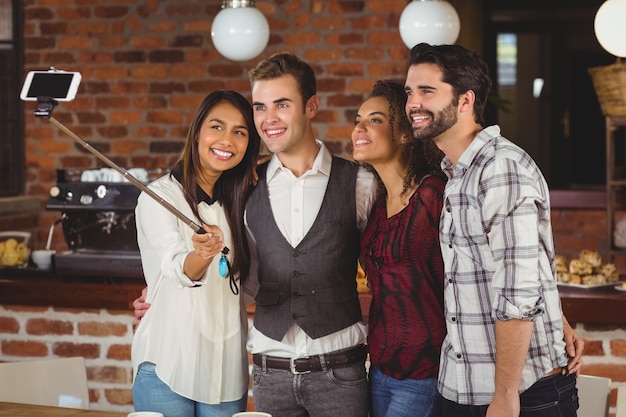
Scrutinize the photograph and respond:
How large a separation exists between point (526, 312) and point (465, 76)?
55 centimetres

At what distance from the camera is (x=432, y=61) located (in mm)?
2203

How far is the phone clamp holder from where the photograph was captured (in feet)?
5.73

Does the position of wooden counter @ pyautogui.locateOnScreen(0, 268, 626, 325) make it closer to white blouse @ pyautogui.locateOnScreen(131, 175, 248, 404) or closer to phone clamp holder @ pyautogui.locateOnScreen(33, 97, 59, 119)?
white blouse @ pyautogui.locateOnScreen(131, 175, 248, 404)

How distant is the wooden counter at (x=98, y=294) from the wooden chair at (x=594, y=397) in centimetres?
95

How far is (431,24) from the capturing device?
3684 mm

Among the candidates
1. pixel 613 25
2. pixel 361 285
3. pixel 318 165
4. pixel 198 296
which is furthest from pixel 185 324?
pixel 613 25

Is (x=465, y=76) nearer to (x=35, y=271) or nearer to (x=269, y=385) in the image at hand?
(x=269, y=385)

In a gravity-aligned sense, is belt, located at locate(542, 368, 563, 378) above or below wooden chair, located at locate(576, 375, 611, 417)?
above

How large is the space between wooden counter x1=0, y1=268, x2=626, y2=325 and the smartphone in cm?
188

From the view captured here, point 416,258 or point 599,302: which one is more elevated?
point 416,258

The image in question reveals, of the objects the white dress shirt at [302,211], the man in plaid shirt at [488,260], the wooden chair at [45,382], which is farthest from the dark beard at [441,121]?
the wooden chair at [45,382]

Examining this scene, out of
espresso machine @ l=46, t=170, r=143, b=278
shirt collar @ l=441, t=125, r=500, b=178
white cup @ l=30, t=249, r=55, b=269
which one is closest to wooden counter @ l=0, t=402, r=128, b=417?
shirt collar @ l=441, t=125, r=500, b=178

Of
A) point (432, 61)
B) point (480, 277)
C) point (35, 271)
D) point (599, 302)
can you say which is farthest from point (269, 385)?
point (35, 271)

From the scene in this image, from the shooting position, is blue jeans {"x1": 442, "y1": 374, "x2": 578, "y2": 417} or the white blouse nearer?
blue jeans {"x1": 442, "y1": 374, "x2": 578, "y2": 417}
